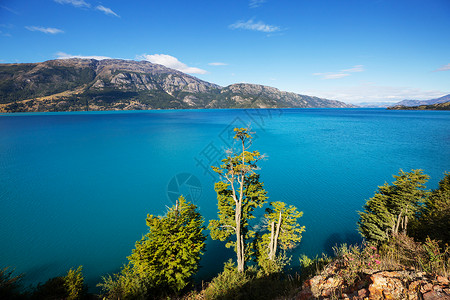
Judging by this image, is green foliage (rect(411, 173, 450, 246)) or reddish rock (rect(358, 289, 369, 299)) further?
green foliage (rect(411, 173, 450, 246))

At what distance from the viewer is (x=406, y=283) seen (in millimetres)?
5441

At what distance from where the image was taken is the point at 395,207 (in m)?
19.1

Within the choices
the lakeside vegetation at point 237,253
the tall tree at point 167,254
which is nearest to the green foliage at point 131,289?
the lakeside vegetation at point 237,253

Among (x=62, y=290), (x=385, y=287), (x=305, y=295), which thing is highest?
(x=385, y=287)

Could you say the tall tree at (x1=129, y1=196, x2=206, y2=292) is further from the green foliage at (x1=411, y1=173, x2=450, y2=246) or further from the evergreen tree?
the green foliage at (x1=411, y1=173, x2=450, y2=246)

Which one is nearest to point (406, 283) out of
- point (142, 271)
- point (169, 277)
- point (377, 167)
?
point (169, 277)

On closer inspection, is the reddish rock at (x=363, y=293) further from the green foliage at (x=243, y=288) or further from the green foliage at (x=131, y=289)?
the green foliage at (x=131, y=289)

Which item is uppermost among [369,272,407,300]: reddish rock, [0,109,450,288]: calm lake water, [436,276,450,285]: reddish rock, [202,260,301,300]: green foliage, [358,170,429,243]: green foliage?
[436,276,450,285]: reddish rock

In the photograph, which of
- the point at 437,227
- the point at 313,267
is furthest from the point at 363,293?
the point at 437,227

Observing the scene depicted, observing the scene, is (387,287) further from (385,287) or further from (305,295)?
(305,295)

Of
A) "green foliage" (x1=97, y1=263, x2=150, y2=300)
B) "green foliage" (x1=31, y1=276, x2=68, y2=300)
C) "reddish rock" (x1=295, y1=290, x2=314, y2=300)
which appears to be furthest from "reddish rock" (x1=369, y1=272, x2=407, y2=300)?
"green foliage" (x1=31, y1=276, x2=68, y2=300)

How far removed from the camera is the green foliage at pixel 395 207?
18.2 m

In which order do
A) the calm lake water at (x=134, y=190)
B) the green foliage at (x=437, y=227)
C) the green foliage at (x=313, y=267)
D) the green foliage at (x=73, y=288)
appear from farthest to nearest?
the calm lake water at (x=134, y=190) < the green foliage at (x=437, y=227) < the green foliage at (x=73, y=288) < the green foliage at (x=313, y=267)

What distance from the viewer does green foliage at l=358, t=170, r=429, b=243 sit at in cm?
1825
